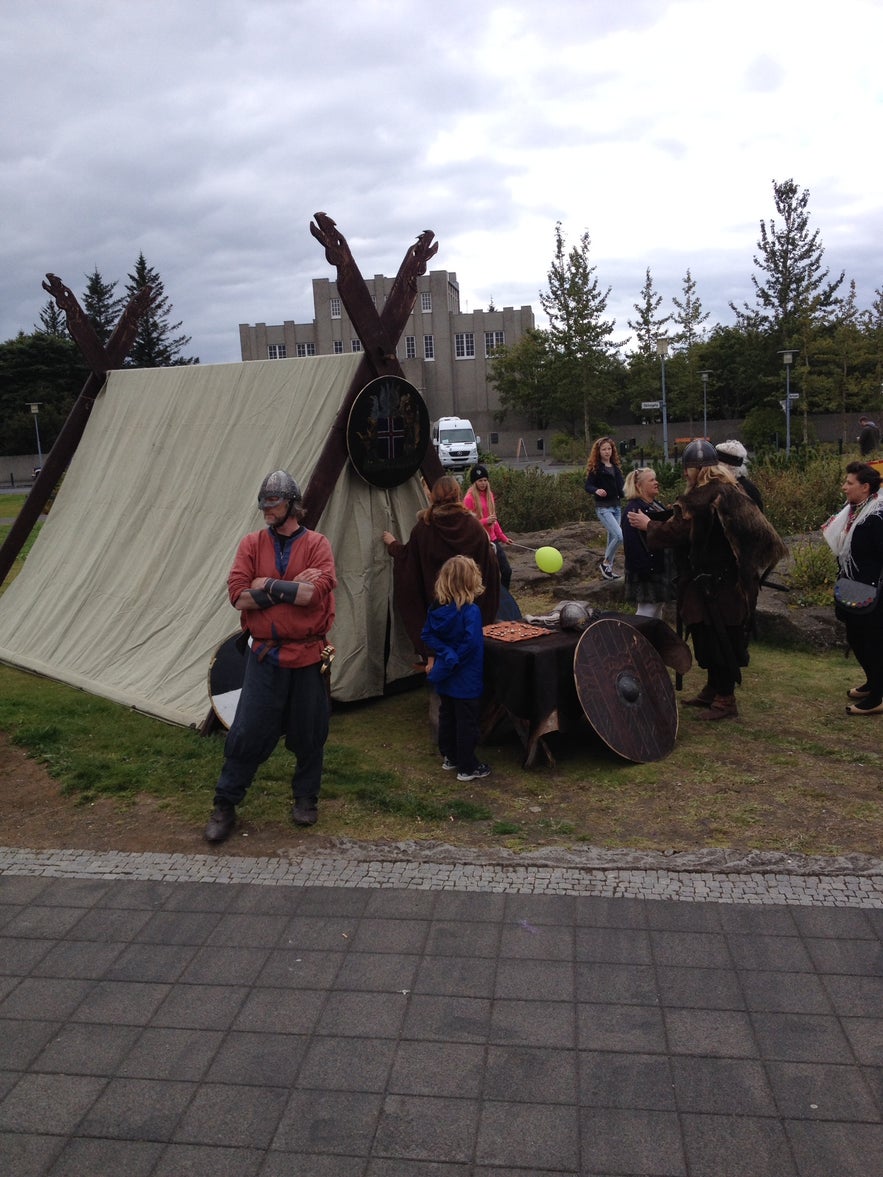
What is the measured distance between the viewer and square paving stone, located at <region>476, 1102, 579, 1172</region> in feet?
9.82

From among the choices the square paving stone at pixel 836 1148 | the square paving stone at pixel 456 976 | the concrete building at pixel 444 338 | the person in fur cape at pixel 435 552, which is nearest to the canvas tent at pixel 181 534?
the person in fur cape at pixel 435 552

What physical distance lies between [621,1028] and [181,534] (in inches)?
233

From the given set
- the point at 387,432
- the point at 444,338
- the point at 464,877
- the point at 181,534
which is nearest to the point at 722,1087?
the point at 464,877

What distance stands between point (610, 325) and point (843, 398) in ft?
31.0

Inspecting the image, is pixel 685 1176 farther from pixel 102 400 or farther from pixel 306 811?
pixel 102 400

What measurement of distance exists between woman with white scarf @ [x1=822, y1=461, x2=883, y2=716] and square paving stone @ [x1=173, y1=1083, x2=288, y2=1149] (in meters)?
5.10

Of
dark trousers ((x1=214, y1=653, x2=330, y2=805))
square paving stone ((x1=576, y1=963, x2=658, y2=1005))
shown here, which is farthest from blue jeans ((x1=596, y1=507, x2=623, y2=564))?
square paving stone ((x1=576, y1=963, x2=658, y2=1005))

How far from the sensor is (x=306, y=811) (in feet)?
18.4

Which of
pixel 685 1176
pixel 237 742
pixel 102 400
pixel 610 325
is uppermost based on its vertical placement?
pixel 610 325

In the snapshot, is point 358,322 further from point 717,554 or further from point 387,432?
point 717,554

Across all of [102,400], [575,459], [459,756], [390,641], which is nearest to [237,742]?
[459,756]

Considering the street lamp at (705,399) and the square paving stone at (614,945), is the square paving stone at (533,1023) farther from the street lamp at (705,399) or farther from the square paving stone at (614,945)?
the street lamp at (705,399)

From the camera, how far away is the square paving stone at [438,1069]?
3.32 metres

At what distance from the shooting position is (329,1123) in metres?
3.18
